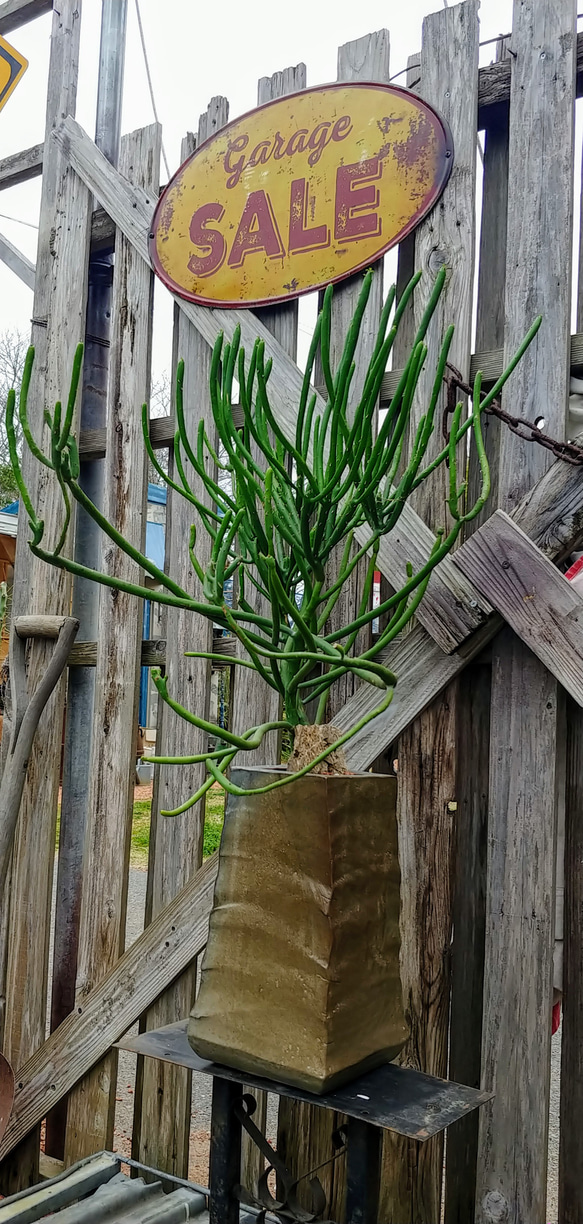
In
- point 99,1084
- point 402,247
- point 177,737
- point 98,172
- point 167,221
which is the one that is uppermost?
point 98,172

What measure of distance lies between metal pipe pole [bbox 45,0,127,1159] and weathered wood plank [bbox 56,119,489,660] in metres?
0.07

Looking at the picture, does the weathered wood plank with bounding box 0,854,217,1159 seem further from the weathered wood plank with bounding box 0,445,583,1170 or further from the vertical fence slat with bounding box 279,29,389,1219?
the vertical fence slat with bounding box 279,29,389,1219

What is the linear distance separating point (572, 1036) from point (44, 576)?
171 cm

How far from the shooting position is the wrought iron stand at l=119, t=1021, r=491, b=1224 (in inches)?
45.6

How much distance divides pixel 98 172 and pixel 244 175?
536 millimetres

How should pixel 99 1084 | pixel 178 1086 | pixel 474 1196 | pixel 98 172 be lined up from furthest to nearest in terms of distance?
pixel 98 172 → pixel 99 1084 → pixel 178 1086 → pixel 474 1196

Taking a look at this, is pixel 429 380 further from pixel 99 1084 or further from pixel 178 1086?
pixel 99 1084

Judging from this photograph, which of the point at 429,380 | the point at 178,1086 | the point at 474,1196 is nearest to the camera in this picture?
the point at 474,1196

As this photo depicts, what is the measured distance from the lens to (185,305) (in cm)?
213

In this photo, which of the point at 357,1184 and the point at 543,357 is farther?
the point at 543,357

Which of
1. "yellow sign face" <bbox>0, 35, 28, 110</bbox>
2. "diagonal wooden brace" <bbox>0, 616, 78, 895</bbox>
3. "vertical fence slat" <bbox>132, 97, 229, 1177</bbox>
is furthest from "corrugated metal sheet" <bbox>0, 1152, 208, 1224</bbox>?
"yellow sign face" <bbox>0, 35, 28, 110</bbox>

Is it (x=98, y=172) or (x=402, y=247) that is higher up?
(x=98, y=172)

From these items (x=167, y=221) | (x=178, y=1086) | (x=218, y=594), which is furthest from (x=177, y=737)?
(x=167, y=221)

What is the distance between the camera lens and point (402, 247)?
1.91 meters
